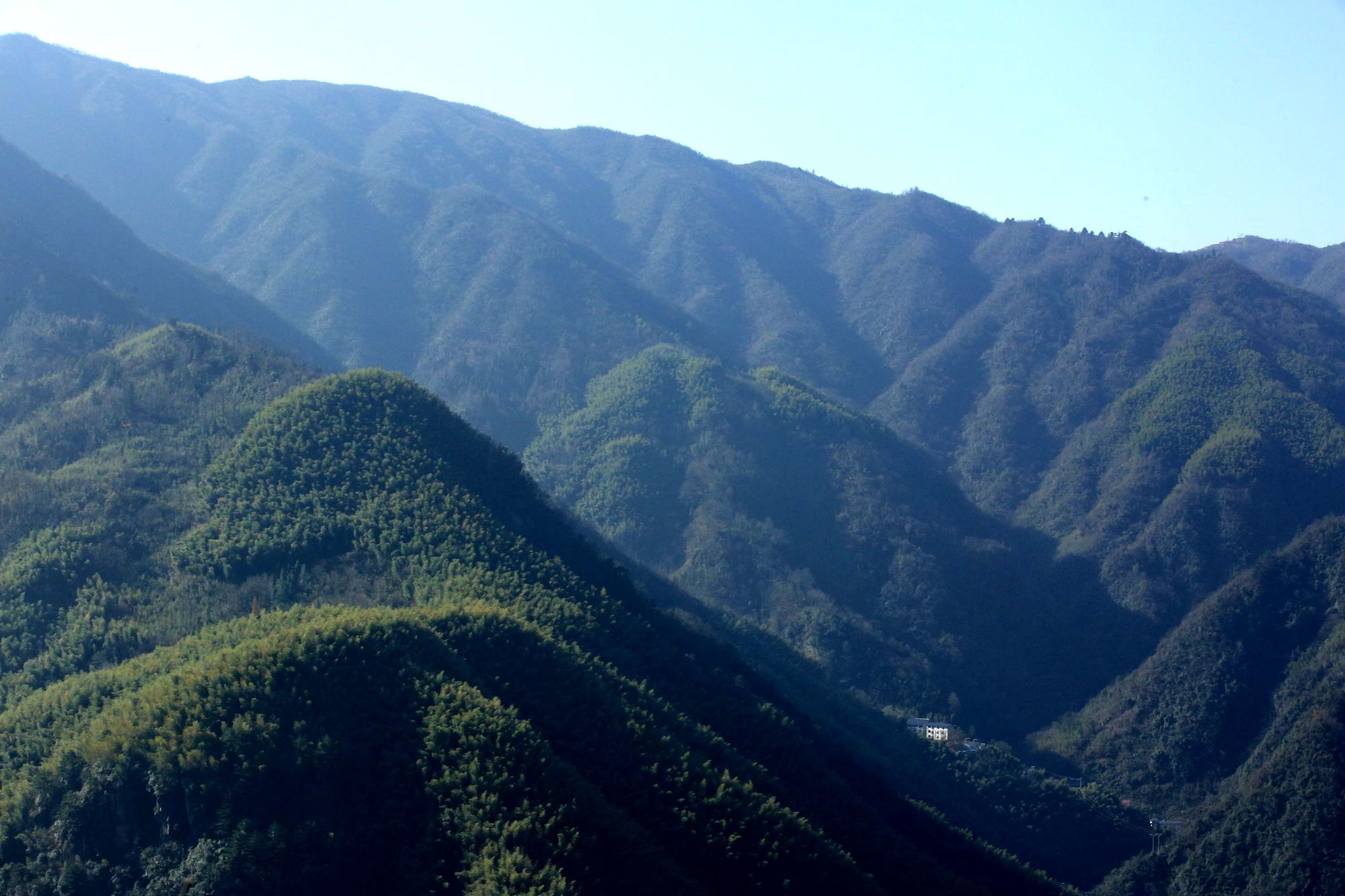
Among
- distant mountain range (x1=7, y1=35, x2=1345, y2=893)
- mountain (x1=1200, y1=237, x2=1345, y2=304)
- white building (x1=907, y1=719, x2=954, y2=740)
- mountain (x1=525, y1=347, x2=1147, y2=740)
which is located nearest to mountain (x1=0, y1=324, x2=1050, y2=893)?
distant mountain range (x1=7, y1=35, x2=1345, y2=893)

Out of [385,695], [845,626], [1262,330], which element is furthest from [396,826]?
[1262,330]

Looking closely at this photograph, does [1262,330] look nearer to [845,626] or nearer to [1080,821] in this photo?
[845,626]

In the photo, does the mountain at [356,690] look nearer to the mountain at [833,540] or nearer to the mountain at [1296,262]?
the mountain at [833,540]

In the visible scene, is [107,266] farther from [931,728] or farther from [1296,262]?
[1296,262]

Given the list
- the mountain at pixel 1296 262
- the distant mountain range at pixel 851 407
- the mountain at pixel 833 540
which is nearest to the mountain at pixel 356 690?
the distant mountain range at pixel 851 407

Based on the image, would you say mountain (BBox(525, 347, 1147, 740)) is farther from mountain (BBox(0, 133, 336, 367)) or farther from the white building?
mountain (BBox(0, 133, 336, 367))

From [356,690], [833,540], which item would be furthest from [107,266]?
[356,690]
